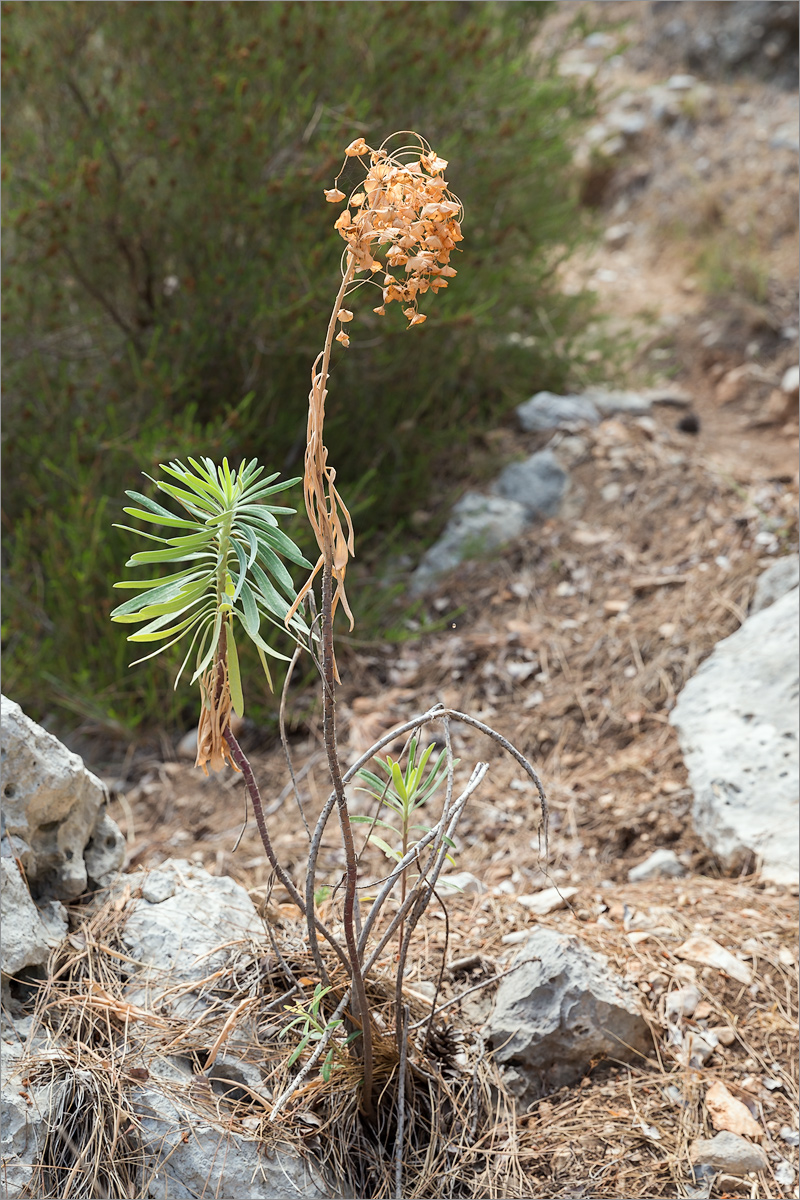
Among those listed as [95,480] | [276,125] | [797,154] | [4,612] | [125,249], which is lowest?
[4,612]

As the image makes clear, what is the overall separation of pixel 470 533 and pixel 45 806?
214 centimetres

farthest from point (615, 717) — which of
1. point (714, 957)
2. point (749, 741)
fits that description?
point (714, 957)

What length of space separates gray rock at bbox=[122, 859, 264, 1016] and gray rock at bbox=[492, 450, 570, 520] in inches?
85.9

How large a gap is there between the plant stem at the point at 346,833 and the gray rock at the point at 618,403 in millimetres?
2982

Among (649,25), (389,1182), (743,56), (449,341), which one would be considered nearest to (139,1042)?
(389,1182)

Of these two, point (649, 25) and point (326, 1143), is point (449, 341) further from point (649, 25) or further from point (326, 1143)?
point (649, 25)

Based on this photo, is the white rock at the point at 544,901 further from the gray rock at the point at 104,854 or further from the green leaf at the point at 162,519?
the green leaf at the point at 162,519

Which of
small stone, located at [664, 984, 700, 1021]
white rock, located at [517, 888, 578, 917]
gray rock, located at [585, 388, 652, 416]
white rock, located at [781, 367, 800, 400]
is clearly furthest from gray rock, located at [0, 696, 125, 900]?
white rock, located at [781, 367, 800, 400]

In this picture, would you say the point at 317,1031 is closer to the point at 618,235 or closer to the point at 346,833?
the point at 346,833

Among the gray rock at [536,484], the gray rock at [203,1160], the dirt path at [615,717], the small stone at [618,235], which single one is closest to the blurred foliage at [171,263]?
the gray rock at [536,484]

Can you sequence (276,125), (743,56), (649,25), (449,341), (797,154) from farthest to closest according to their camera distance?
(649,25), (743,56), (797,154), (449,341), (276,125)

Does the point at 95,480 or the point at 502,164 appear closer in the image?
the point at 95,480

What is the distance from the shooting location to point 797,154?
5656 mm

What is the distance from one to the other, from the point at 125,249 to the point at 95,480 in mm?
834
